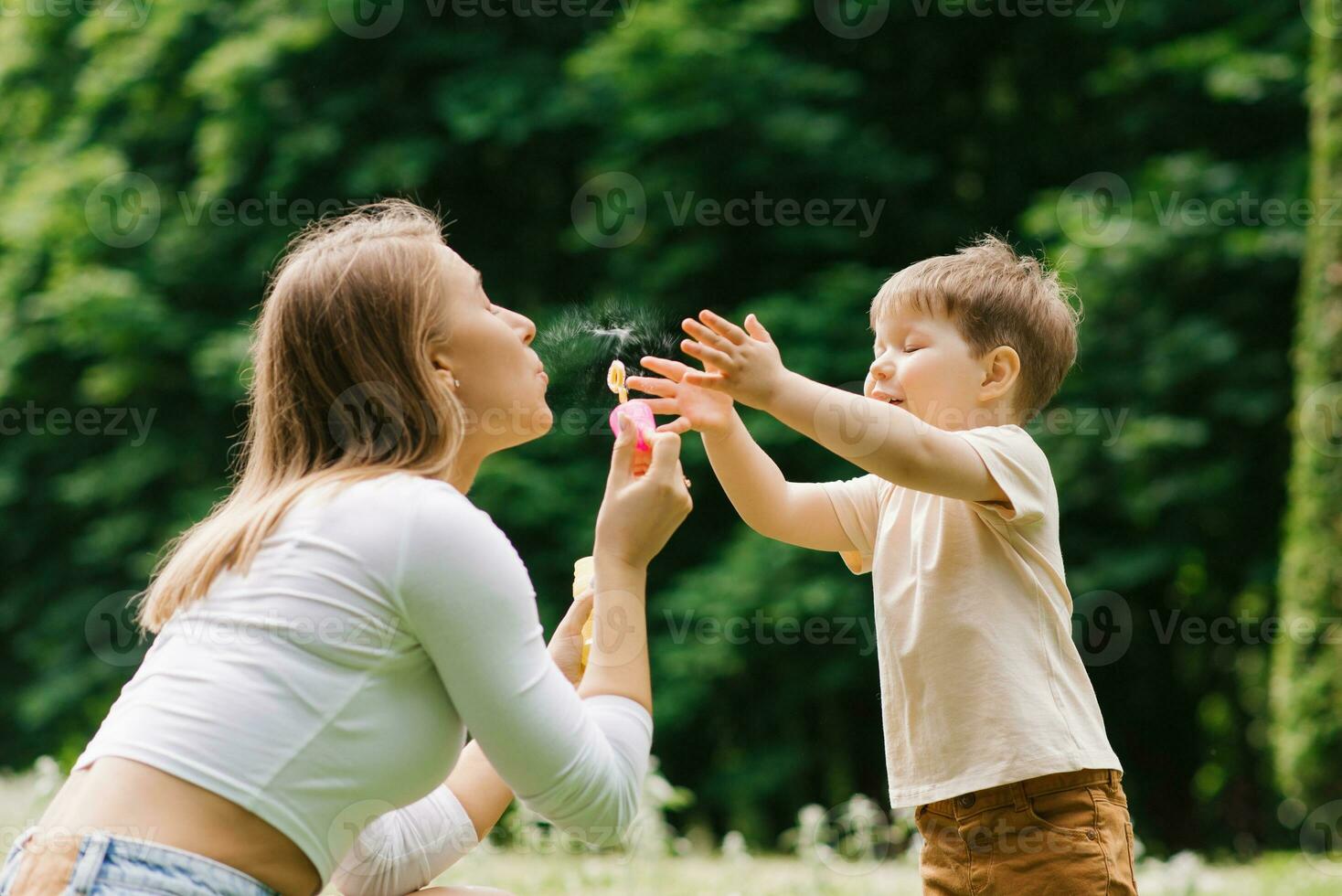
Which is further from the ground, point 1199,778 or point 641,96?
point 641,96

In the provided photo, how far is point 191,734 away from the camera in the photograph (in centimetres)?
164

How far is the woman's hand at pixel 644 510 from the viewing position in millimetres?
1944

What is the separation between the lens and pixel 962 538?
7.70 ft

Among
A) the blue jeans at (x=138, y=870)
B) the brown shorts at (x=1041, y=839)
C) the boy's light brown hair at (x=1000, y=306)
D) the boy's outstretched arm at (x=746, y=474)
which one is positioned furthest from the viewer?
the boy's light brown hair at (x=1000, y=306)

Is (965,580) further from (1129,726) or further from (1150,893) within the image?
(1129,726)

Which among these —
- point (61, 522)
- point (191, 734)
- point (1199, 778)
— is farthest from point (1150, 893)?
point (61, 522)

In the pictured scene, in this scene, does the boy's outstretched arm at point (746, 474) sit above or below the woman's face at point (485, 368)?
below

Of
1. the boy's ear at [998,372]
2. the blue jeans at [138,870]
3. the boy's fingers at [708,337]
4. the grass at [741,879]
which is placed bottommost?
the grass at [741,879]

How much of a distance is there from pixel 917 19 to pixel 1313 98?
126 inches

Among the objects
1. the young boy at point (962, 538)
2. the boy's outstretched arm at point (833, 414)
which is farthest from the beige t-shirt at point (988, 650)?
the boy's outstretched arm at point (833, 414)

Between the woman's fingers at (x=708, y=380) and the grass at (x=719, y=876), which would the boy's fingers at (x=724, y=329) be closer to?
the woman's fingers at (x=708, y=380)

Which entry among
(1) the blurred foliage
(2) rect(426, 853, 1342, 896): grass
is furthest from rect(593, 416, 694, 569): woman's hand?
(1) the blurred foliage

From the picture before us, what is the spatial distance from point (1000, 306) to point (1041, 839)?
93cm

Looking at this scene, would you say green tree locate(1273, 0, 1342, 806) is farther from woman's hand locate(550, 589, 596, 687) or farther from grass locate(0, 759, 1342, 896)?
woman's hand locate(550, 589, 596, 687)
